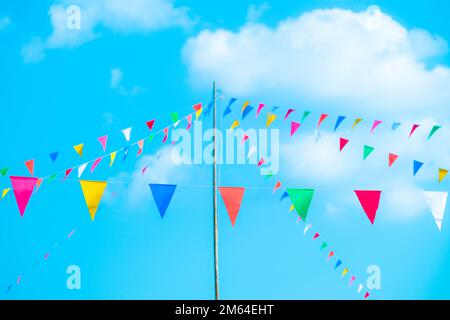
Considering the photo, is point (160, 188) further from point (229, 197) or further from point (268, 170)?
point (268, 170)

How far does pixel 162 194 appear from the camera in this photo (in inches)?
410

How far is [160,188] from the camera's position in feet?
34.2

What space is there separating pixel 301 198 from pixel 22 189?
15.2 feet

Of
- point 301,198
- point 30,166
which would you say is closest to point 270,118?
point 301,198

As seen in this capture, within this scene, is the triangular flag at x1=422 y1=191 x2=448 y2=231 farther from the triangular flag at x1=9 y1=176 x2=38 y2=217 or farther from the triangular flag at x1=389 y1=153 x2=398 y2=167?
the triangular flag at x1=9 y1=176 x2=38 y2=217

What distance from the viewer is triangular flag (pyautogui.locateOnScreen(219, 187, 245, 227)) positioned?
428 inches

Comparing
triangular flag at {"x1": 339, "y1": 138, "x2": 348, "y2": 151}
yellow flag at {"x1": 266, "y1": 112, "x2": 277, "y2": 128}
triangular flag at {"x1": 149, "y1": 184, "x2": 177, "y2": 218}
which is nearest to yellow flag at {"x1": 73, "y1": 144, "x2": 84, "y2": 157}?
triangular flag at {"x1": 149, "y1": 184, "x2": 177, "y2": 218}

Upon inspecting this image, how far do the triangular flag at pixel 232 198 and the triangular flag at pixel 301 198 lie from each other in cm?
88

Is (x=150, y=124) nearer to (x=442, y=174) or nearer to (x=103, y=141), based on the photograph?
(x=103, y=141)

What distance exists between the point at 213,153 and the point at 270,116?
135 cm

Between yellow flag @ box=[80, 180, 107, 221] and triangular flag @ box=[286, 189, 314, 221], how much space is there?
3212mm

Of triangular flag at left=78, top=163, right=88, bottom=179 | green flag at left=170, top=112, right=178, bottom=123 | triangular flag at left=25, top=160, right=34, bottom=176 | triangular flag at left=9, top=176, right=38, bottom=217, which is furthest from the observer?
green flag at left=170, top=112, right=178, bottom=123
